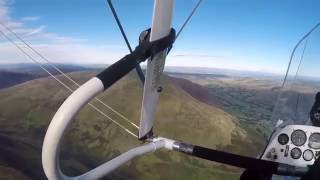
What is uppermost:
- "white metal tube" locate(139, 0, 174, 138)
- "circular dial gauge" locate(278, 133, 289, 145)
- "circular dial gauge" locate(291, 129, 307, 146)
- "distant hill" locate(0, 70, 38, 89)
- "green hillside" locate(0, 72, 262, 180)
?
"white metal tube" locate(139, 0, 174, 138)

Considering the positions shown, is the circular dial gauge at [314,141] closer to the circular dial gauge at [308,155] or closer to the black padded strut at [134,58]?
the circular dial gauge at [308,155]

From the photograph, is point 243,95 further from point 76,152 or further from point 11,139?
point 11,139

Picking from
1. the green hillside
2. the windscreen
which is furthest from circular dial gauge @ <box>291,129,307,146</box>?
the green hillside

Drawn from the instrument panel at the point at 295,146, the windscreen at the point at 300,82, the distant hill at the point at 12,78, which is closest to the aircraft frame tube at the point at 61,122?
the instrument panel at the point at 295,146

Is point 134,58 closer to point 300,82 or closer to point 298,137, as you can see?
point 298,137

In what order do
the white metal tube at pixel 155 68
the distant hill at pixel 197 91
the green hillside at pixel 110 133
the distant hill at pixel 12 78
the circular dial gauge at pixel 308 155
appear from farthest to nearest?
the distant hill at pixel 197 91, the distant hill at pixel 12 78, the green hillside at pixel 110 133, the circular dial gauge at pixel 308 155, the white metal tube at pixel 155 68

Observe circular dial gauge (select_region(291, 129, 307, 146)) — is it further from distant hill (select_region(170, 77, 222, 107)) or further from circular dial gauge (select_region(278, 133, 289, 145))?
distant hill (select_region(170, 77, 222, 107))

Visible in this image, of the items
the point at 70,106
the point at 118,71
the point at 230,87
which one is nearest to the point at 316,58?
the point at 118,71
